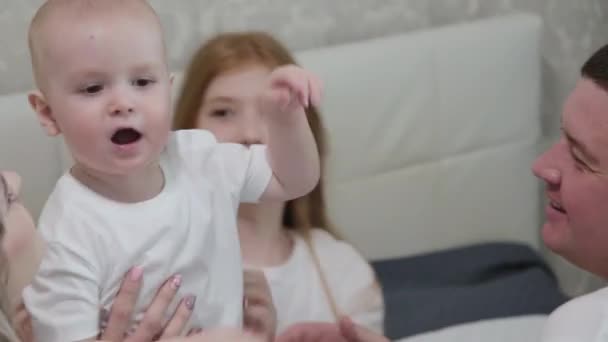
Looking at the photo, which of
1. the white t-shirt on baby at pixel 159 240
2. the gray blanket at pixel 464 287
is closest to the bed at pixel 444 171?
the gray blanket at pixel 464 287

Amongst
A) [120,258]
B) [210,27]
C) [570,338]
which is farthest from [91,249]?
[210,27]

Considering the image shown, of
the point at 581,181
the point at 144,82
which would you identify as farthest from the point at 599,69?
the point at 144,82

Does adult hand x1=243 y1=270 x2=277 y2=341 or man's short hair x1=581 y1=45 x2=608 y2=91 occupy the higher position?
man's short hair x1=581 y1=45 x2=608 y2=91

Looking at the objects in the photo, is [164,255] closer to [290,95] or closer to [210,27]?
[290,95]

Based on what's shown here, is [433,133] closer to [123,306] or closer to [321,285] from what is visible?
[321,285]

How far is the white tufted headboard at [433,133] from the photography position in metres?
1.96

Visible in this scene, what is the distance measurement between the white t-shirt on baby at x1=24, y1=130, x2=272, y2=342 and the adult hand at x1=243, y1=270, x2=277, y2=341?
113 millimetres

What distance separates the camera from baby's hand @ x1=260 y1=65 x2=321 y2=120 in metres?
1.11

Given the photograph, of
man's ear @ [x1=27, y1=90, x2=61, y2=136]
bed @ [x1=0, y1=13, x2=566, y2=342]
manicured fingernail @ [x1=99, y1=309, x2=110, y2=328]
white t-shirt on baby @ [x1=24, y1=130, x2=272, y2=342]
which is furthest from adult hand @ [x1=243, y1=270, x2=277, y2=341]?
bed @ [x1=0, y1=13, x2=566, y2=342]

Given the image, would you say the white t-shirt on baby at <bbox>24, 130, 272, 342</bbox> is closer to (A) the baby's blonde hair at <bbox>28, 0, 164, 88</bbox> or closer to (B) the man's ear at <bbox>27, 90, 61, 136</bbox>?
(B) the man's ear at <bbox>27, 90, 61, 136</bbox>

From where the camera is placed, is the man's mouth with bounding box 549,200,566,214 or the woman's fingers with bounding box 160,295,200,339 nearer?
the woman's fingers with bounding box 160,295,200,339

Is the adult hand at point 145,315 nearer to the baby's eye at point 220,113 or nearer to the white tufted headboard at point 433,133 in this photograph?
the baby's eye at point 220,113

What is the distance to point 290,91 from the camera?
112 cm

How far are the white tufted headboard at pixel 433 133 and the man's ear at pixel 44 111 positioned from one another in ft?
2.70
